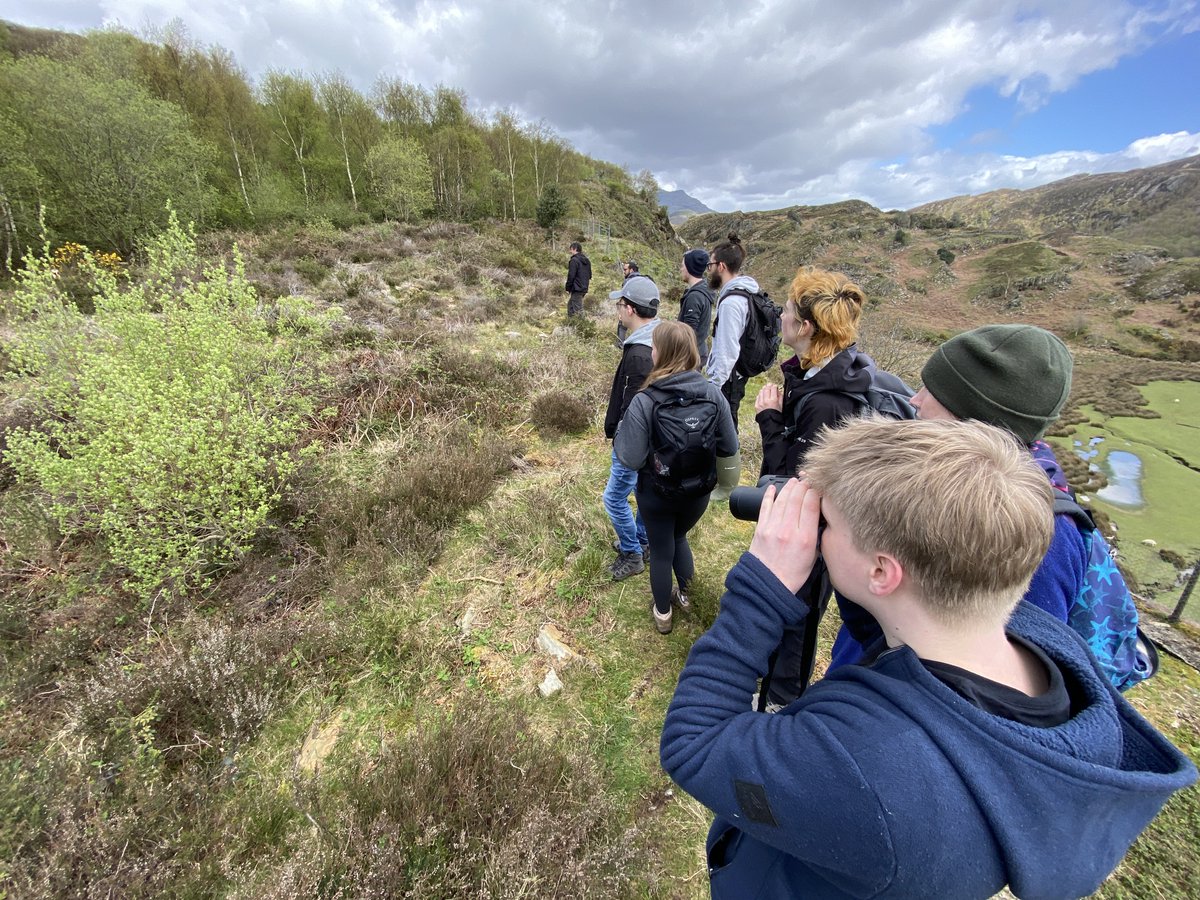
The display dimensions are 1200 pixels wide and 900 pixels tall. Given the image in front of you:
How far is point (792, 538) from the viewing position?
3.19 ft

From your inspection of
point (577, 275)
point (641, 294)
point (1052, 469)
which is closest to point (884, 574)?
point (1052, 469)

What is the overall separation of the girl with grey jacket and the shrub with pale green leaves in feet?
8.01

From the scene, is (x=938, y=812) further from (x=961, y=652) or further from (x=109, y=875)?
(x=109, y=875)

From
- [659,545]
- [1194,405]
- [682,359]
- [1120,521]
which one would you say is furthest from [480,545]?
[1194,405]

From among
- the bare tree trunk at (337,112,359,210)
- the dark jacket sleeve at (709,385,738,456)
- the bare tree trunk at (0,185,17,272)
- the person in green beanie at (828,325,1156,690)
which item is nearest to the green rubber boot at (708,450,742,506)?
the dark jacket sleeve at (709,385,738,456)

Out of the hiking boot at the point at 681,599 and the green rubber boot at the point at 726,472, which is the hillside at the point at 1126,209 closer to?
the green rubber boot at the point at 726,472

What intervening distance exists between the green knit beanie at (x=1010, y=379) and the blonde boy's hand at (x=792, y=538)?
31.5 inches

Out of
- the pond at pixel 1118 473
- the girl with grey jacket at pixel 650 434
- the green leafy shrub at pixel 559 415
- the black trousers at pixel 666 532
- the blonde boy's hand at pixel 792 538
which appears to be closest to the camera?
the blonde boy's hand at pixel 792 538

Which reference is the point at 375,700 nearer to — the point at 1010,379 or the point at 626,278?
the point at 1010,379

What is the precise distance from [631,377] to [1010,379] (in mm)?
2127

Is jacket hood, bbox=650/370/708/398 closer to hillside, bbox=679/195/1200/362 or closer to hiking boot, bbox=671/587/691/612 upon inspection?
hiking boot, bbox=671/587/691/612

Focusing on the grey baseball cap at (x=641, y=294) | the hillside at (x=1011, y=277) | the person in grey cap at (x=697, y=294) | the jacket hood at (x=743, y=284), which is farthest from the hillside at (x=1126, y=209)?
the grey baseball cap at (x=641, y=294)

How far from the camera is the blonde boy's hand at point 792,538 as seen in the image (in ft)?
3.16

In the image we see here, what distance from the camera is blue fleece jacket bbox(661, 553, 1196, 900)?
0.62 metres
